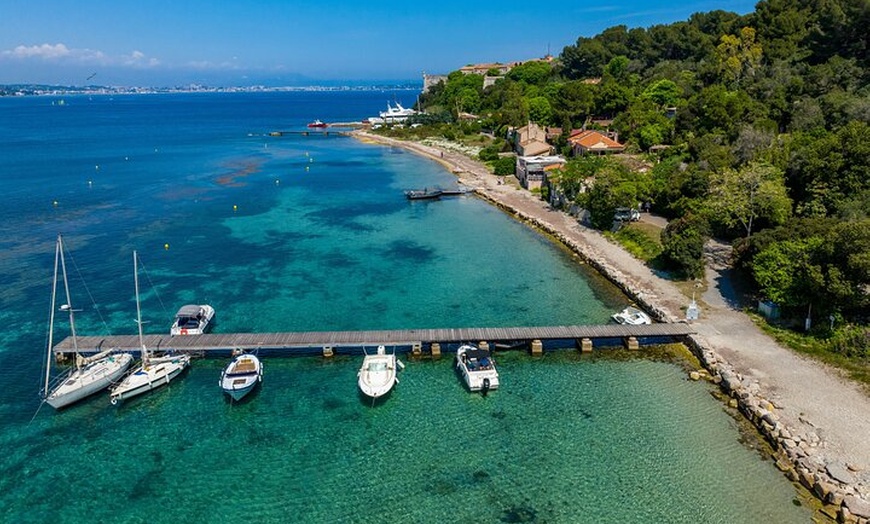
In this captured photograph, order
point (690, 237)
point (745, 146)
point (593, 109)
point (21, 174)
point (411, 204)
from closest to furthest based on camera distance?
1. point (690, 237)
2. point (745, 146)
3. point (411, 204)
4. point (21, 174)
5. point (593, 109)

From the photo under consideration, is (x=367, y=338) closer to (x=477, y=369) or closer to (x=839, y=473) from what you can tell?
(x=477, y=369)

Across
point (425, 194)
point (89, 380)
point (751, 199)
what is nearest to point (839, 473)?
point (751, 199)


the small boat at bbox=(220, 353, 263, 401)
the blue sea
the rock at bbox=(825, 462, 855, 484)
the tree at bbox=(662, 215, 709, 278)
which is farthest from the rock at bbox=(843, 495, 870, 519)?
the small boat at bbox=(220, 353, 263, 401)

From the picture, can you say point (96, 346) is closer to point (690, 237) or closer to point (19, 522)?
point (19, 522)

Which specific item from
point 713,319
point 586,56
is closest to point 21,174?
point 713,319

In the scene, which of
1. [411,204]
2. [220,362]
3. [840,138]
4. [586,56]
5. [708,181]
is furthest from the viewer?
[586,56]

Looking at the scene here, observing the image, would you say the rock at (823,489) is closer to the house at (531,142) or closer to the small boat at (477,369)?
the small boat at (477,369)

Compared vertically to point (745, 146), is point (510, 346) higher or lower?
lower

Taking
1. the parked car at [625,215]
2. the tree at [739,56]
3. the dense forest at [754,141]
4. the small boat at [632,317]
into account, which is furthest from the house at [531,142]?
the small boat at [632,317]
